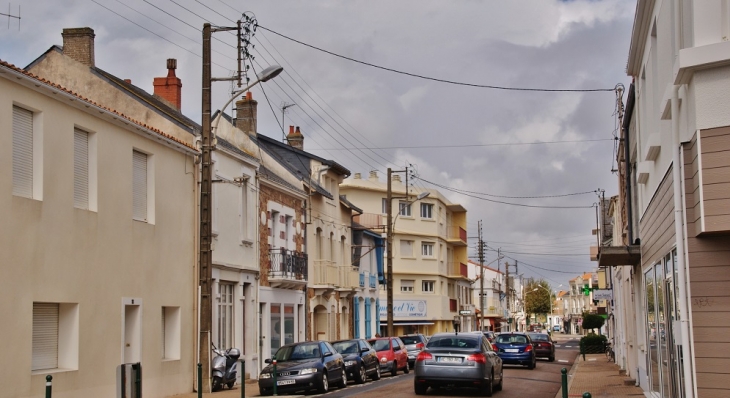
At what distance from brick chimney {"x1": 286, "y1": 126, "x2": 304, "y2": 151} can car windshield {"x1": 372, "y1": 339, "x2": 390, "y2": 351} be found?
13.2 meters

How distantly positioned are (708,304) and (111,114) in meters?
13.9

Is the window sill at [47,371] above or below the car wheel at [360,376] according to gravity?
above

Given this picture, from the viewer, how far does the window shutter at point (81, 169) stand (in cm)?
1925

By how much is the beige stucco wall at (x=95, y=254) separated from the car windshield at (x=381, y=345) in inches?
467

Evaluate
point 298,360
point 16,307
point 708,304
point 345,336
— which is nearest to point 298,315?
point 345,336

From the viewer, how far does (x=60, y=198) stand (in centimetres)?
1831

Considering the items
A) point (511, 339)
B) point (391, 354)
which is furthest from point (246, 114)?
point (511, 339)

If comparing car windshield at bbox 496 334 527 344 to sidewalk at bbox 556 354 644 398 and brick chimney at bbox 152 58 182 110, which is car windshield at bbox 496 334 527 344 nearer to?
sidewalk at bbox 556 354 644 398

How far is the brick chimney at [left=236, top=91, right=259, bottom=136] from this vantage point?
36.9 m

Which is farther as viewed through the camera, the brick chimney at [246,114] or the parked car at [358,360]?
the brick chimney at [246,114]

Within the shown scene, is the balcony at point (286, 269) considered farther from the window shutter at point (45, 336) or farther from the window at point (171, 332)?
the window shutter at point (45, 336)

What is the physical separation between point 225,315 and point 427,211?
4235cm

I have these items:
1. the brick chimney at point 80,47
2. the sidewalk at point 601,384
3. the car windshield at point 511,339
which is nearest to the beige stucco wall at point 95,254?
the brick chimney at point 80,47

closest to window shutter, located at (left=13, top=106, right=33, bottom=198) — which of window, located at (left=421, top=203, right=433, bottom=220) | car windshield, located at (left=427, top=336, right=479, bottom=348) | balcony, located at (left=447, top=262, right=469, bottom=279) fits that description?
Answer: car windshield, located at (left=427, top=336, right=479, bottom=348)
